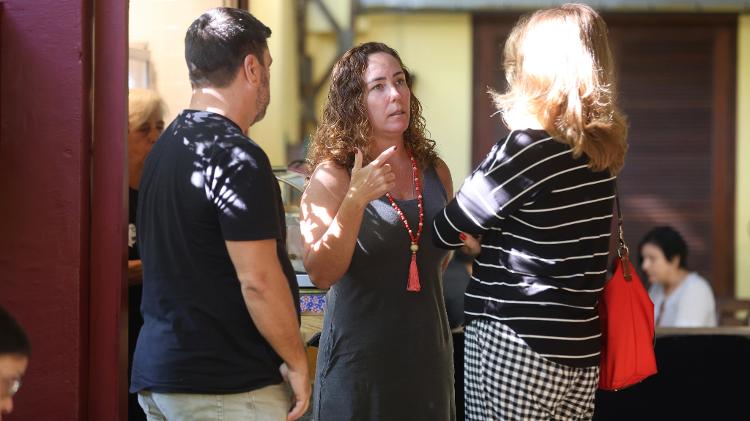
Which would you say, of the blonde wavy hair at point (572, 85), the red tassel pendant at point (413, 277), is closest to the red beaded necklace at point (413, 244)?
the red tassel pendant at point (413, 277)

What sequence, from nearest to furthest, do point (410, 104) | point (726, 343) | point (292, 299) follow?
point (292, 299), point (410, 104), point (726, 343)

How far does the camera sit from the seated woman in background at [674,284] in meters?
5.43

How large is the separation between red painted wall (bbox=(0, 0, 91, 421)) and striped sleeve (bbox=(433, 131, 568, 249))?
1105 millimetres

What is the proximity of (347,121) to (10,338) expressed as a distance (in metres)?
1.27

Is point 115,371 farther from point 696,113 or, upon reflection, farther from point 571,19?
point 696,113

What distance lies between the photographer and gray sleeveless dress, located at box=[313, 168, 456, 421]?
2.89 m

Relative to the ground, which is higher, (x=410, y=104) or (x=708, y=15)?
(x=708, y=15)

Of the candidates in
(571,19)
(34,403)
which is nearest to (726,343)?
(571,19)

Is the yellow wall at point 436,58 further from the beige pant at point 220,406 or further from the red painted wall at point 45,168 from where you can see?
the beige pant at point 220,406

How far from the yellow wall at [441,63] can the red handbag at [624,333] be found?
170 inches

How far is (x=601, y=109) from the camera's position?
254 centimetres

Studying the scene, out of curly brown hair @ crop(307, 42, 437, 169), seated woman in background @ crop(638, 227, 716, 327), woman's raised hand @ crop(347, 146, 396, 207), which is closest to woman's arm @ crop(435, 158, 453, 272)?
curly brown hair @ crop(307, 42, 437, 169)

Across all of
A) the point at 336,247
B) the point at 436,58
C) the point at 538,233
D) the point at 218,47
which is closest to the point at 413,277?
the point at 336,247

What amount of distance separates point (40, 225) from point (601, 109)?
1519 millimetres
